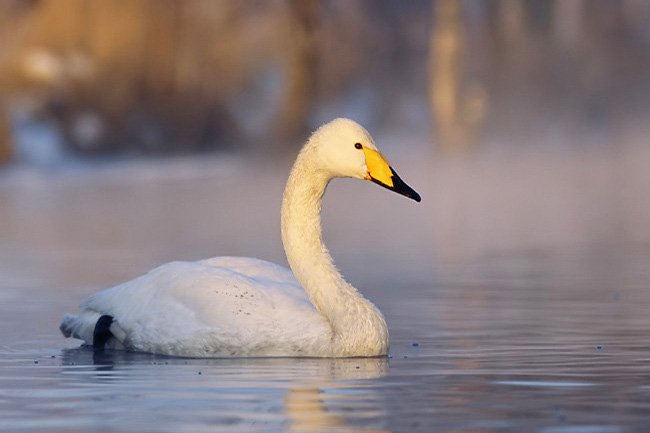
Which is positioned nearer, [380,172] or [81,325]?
[380,172]

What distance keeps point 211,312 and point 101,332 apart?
83 centimetres

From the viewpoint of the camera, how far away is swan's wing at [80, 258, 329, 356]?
10000mm

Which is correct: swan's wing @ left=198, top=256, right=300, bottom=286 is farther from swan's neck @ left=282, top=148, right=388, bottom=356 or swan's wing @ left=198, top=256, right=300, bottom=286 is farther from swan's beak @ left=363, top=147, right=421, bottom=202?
swan's beak @ left=363, top=147, right=421, bottom=202

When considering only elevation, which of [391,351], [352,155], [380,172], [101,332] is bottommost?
[391,351]

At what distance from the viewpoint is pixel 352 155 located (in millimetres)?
10406

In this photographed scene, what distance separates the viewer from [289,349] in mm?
9977

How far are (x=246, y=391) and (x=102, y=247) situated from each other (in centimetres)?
1036

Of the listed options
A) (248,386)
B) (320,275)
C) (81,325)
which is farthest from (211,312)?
(248,386)

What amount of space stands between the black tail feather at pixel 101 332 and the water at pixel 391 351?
0.43 ft

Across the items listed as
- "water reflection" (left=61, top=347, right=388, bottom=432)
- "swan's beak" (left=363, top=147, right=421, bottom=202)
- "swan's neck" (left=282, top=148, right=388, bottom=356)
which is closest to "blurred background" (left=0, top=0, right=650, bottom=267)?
"swan's neck" (left=282, top=148, right=388, bottom=356)

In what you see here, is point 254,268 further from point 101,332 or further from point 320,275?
point 101,332

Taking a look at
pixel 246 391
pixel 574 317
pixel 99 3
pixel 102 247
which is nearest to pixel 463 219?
pixel 102 247

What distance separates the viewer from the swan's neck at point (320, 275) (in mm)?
10039

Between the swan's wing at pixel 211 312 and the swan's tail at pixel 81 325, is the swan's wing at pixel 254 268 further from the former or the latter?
the swan's tail at pixel 81 325
